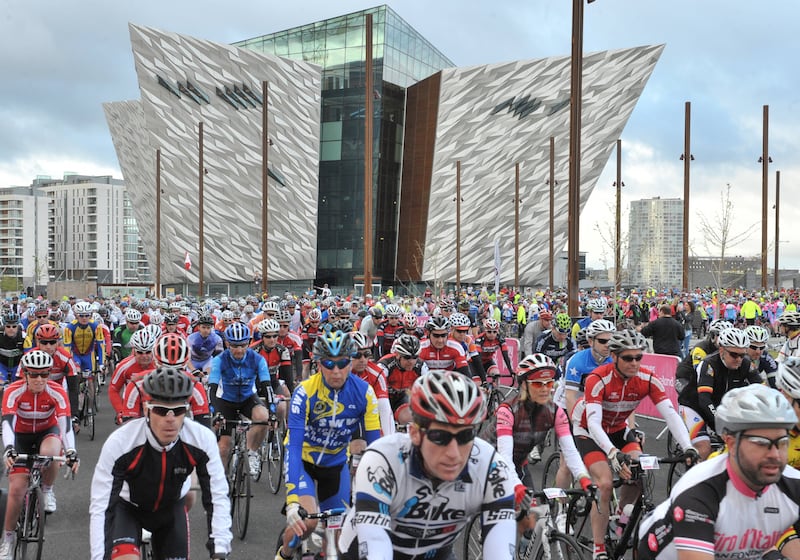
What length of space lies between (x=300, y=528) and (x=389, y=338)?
37.7 ft

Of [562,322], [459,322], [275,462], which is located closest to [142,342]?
[275,462]

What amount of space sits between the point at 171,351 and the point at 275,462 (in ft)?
13.7

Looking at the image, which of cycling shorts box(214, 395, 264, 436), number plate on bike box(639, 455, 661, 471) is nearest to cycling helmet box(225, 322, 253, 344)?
cycling shorts box(214, 395, 264, 436)

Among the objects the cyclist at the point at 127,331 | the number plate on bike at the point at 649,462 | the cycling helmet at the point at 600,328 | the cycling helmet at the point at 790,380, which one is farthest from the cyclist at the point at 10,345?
the cycling helmet at the point at 790,380

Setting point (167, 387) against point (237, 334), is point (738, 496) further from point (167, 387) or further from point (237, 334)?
point (237, 334)

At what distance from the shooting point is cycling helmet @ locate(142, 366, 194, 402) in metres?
4.18

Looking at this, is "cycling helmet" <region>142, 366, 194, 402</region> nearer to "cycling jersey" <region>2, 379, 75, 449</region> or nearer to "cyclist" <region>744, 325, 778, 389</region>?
"cycling jersey" <region>2, 379, 75, 449</region>

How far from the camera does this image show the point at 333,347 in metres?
5.76

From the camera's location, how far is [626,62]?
61.6 metres

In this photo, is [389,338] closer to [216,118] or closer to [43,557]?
[43,557]

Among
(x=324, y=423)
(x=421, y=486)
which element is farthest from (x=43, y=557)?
(x=421, y=486)

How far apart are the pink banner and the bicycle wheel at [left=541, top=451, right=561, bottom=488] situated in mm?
6132

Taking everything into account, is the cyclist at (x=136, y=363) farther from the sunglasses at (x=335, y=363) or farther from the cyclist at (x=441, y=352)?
the cyclist at (x=441, y=352)

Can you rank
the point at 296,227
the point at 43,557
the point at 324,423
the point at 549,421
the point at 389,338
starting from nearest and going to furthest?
the point at 324,423
the point at 549,421
the point at 43,557
the point at 389,338
the point at 296,227
